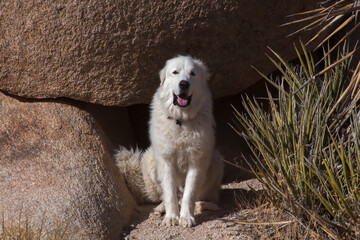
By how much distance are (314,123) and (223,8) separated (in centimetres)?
174

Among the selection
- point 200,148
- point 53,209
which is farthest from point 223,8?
point 53,209

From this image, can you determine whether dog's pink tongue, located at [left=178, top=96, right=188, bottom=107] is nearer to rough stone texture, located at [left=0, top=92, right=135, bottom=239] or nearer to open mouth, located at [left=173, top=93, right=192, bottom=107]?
open mouth, located at [left=173, top=93, right=192, bottom=107]

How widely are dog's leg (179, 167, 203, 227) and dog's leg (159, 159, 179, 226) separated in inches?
3.3

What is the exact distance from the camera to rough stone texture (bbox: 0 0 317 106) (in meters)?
5.14

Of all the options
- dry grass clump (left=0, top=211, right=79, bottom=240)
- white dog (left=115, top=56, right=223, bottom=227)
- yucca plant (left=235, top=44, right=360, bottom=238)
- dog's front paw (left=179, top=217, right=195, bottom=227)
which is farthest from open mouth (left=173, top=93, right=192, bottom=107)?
dry grass clump (left=0, top=211, right=79, bottom=240)

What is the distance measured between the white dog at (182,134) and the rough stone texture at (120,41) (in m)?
0.49

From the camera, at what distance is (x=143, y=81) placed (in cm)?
548

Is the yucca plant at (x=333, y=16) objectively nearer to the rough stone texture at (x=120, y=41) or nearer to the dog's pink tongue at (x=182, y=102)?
the rough stone texture at (x=120, y=41)

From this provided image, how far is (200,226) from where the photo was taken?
4719 mm

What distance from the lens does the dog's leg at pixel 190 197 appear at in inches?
185

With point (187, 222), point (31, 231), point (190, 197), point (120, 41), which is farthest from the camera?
point (120, 41)

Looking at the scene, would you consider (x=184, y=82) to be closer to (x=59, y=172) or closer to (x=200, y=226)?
(x=200, y=226)

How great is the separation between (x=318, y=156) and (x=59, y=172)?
2536 millimetres

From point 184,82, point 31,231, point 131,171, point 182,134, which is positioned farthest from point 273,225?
point 31,231
